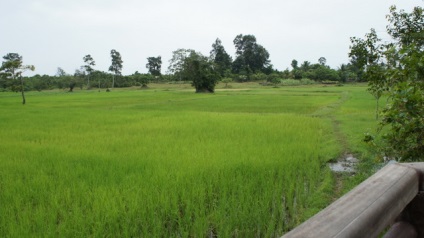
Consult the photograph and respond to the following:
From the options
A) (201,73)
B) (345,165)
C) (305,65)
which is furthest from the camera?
(305,65)

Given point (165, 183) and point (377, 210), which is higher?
point (377, 210)

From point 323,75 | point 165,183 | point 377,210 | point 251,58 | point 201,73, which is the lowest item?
point 165,183

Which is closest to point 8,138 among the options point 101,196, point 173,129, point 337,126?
point 173,129

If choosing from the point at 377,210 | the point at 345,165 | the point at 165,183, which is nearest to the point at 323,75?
the point at 345,165

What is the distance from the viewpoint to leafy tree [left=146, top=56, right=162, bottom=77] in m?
79.6

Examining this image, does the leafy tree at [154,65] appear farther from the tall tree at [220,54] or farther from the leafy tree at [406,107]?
the leafy tree at [406,107]

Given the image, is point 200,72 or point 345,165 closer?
point 345,165

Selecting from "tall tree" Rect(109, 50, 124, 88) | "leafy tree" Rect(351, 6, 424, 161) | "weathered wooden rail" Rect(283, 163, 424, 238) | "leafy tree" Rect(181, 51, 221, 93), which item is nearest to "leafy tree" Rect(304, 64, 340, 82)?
"leafy tree" Rect(181, 51, 221, 93)

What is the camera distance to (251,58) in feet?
242

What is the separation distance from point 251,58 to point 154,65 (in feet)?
78.5

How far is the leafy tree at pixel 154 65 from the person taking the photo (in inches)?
3135

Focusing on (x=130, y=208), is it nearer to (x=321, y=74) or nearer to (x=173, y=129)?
(x=173, y=129)

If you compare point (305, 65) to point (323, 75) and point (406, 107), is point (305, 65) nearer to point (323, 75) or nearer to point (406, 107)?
point (323, 75)

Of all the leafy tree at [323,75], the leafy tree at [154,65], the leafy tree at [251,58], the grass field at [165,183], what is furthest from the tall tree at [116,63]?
the grass field at [165,183]
